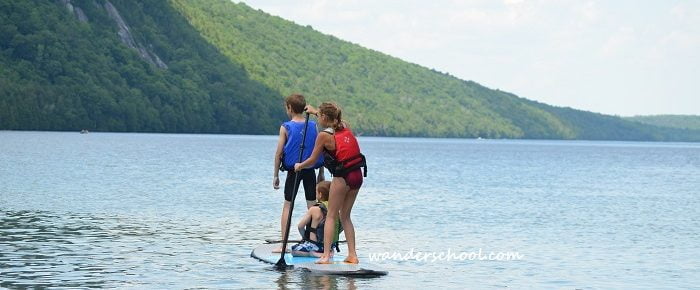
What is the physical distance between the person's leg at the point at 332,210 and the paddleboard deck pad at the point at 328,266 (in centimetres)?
19

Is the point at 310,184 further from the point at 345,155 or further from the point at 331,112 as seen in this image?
the point at 331,112

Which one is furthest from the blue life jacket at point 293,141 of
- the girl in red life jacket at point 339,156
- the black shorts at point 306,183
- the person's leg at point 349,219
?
the person's leg at point 349,219

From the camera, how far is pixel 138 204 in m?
36.6

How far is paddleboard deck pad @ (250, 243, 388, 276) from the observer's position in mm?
18438

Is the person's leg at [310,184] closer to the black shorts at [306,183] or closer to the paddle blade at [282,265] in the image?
the black shorts at [306,183]

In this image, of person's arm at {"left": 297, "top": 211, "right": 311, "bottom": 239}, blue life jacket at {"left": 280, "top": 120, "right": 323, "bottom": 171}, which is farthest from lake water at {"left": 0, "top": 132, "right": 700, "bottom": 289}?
blue life jacket at {"left": 280, "top": 120, "right": 323, "bottom": 171}

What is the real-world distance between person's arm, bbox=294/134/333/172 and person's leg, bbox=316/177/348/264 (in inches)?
17.0

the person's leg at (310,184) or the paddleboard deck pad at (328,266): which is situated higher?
the person's leg at (310,184)

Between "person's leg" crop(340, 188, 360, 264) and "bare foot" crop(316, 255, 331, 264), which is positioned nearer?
"person's leg" crop(340, 188, 360, 264)

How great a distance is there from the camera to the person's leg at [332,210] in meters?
18.2

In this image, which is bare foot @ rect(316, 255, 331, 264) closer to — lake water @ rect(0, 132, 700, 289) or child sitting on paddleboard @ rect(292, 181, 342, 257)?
child sitting on paddleboard @ rect(292, 181, 342, 257)

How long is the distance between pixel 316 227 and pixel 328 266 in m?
1.37

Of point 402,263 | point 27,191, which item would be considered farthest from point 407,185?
point 402,263

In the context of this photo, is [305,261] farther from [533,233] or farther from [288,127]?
[533,233]
